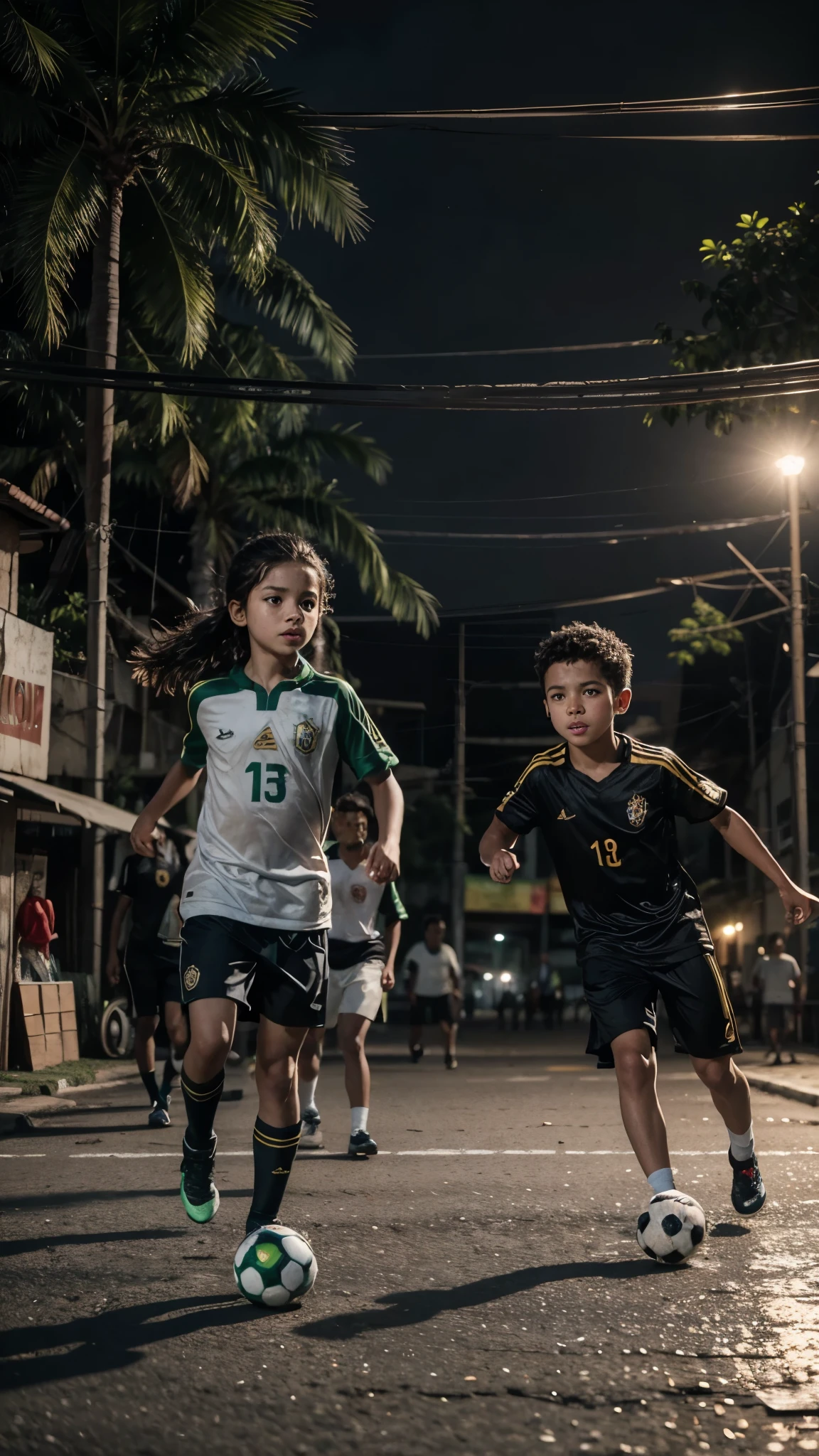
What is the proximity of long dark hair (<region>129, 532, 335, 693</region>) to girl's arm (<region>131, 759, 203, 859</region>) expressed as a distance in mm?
392

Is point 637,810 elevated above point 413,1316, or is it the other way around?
point 637,810

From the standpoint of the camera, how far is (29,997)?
14.7 meters

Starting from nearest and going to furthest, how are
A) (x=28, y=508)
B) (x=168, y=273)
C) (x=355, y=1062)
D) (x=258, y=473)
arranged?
(x=355, y=1062), (x=28, y=508), (x=168, y=273), (x=258, y=473)

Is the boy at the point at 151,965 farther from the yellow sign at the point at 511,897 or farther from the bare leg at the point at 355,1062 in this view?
the yellow sign at the point at 511,897

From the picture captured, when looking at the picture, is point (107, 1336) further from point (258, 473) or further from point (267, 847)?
point (258, 473)

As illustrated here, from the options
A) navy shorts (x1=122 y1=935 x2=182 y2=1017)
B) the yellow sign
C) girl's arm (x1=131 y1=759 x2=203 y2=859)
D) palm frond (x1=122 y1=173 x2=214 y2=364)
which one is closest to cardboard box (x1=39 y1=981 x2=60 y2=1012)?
navy shorts (x1=122 y1=935 x2=182 y2=1017)

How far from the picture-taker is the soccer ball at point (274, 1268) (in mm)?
3996

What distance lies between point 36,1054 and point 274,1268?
11.3 meters

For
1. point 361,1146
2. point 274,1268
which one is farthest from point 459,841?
point 274,1268

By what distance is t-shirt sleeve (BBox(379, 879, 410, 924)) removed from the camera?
29.3 feet

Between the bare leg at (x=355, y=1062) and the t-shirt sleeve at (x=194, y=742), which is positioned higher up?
the t-shirt sleeve at (x=194, y=742)

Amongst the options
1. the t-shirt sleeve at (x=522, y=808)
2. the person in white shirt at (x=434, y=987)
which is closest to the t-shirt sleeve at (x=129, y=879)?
the t-shirt sleeve at (x=522, y=808)

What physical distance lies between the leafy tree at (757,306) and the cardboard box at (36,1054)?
27.4ft

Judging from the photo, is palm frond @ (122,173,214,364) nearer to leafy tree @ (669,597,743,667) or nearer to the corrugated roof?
the corrugated roof
